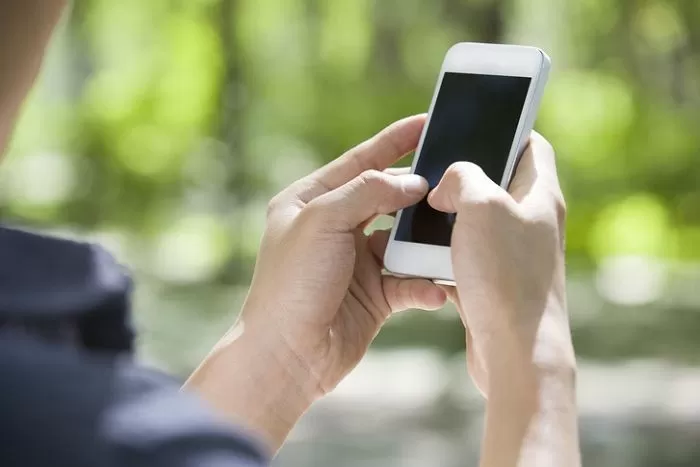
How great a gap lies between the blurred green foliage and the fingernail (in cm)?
189

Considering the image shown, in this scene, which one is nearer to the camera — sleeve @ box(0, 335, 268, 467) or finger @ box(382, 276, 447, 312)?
sleeve @ box(0, 335, 268, 467)

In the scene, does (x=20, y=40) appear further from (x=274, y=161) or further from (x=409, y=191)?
(x=274, y=161)

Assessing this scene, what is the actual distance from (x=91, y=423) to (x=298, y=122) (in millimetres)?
2803

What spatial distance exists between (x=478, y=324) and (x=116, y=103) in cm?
262

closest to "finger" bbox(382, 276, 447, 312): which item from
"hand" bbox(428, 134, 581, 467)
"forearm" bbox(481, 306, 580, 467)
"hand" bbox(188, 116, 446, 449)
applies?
"hand" bbox(188, 116, 446, 449)

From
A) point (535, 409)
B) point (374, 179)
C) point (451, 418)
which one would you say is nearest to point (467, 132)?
point (374, 179)

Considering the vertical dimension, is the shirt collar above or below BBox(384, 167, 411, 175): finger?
below

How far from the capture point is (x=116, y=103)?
127 inches

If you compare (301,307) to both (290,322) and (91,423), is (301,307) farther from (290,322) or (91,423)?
(91,423)

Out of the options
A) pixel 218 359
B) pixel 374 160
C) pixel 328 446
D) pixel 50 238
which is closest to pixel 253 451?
pixel 50 238

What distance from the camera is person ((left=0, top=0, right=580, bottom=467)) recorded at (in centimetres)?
31

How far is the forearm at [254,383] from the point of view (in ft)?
3.02

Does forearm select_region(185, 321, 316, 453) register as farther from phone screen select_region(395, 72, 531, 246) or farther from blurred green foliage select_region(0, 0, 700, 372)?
blurred green foliage select_region(0, 0, 700, 372)

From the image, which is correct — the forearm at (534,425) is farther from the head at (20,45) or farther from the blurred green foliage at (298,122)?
the blurred green foliage at (298,122)
